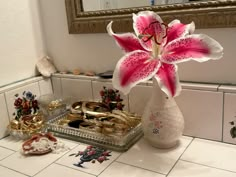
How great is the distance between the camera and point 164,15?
771mm

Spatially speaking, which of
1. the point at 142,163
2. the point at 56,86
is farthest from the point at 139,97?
the point at 56,86

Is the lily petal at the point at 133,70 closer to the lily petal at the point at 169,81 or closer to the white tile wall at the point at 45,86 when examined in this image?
the lily petal at the point at 169,81

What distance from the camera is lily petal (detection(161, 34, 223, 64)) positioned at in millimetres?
610

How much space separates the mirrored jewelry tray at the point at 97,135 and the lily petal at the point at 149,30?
0.27 metres

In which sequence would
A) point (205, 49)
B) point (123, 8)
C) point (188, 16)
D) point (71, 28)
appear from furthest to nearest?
1. point (71, 28)
2. point (123, 8)
3. point (188, 16)
4. point (205, 49)

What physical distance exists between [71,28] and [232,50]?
0.55 m

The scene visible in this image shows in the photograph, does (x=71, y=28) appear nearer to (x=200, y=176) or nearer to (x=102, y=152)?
(x=102, y=152)

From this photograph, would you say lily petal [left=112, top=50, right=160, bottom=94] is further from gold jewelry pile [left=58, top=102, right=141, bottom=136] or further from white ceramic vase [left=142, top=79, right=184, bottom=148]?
gold jewelry pile [left=58, top=102, right=141, bottom=136]

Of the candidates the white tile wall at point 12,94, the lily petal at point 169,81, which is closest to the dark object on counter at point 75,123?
the white tile wall at point 12,94

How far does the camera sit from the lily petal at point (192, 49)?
2.00 feet

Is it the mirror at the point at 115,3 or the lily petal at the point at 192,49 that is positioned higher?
the mirror at the point at 115,3

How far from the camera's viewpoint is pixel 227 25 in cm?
69

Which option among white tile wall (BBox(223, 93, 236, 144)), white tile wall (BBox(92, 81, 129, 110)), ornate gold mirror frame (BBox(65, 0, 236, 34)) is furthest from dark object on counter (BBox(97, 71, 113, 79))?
white tile wall (BBox(223, 93, 236, 144))

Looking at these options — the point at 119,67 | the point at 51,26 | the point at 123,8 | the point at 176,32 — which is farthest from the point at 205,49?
the point at 51,26
